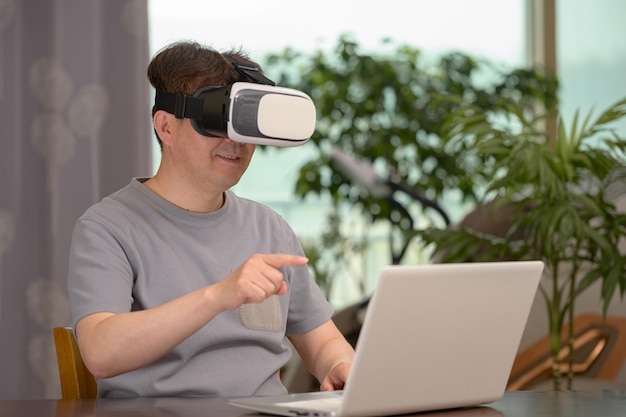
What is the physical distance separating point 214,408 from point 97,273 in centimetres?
30

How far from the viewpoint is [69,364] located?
4.86 ft

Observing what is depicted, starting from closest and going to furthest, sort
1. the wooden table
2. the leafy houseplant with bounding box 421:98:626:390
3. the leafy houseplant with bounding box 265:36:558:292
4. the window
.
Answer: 1. the wooden table
2. the leafy houseplant with bounding box 421:98:626:390
3. the leafy houseplant with bounding box 265:36:558:292
4. the window

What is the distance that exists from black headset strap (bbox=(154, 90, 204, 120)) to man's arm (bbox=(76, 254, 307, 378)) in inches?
13.1

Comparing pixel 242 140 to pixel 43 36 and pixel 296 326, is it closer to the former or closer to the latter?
pixel 296 326

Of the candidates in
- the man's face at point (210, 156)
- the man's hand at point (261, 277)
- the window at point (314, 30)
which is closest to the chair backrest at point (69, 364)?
the man's face at point (210, 156)

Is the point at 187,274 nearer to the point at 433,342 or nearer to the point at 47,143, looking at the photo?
the point at 433,342

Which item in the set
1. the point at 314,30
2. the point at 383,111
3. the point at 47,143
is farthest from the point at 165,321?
the point at 314,30

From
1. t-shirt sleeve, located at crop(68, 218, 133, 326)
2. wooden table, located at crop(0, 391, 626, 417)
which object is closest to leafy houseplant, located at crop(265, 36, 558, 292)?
t-shirt sleeve, located at crop(68, 218, 133, 326)

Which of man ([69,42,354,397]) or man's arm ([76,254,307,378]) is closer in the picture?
man's arm ([76,254,307,378])

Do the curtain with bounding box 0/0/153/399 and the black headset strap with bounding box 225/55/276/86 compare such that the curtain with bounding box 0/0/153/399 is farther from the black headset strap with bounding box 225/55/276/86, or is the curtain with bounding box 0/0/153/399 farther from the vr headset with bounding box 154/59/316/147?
the vr headset with bounding box 154/59/316/147

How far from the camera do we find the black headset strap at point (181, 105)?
58.1 inches

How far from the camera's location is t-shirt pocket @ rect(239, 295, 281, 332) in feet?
4.95

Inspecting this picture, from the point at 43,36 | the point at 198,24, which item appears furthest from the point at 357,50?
the point at 43,36

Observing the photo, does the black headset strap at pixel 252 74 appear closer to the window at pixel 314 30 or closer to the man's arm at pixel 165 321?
the man's arm at pixel 165 321
